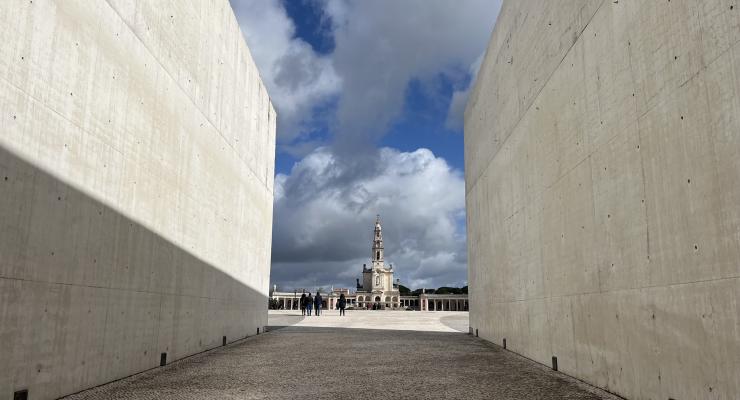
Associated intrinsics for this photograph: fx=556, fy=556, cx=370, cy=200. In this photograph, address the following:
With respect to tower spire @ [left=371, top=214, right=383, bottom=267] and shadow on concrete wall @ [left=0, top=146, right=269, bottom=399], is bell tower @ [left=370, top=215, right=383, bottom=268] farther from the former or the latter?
shadow on concrete wall @ [left=0, top=146, right=269, bottom=399]

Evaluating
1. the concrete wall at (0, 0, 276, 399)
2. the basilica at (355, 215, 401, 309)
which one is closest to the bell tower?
the basilica at (355, 215, 401, 309)

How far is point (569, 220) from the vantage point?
802 cm

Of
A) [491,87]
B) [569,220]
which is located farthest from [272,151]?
[569,220]

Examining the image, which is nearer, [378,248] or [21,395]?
[21,395]

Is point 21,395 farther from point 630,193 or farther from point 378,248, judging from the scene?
point 378,248

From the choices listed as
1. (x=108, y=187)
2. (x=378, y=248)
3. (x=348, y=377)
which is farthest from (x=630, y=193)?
(x=378, y=248)

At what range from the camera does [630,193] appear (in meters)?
5.95

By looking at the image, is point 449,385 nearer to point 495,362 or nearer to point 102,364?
point 495,362

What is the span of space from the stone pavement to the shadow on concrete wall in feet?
1.27

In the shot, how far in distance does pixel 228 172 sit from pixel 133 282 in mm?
5668

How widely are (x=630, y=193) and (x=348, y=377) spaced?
4.62 metres

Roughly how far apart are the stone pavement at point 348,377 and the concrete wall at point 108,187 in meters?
0.63

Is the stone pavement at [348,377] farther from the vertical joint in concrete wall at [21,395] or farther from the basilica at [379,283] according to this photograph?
the basilica at [379,283]

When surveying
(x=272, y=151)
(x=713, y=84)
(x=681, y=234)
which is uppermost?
(x=272, y=151)
